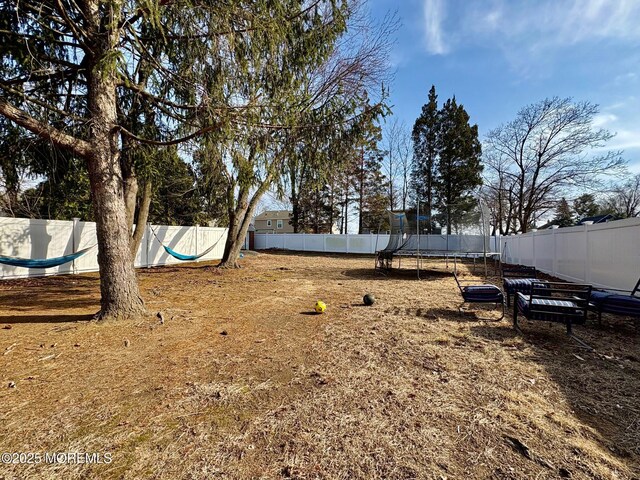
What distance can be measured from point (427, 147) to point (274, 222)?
80.9ft

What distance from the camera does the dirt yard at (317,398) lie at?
165 centimetres

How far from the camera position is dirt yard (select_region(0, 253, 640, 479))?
1.65m

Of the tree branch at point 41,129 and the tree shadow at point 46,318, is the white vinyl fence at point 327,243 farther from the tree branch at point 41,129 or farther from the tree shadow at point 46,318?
the tree branch at point 41,129

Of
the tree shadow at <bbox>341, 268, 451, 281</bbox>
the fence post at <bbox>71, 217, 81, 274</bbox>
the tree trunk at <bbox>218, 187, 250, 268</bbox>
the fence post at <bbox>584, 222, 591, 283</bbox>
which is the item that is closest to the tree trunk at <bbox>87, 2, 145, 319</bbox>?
the tree shadow at <bbox>341, 268, 451, 281</bbox>

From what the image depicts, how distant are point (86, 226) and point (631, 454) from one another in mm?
12692

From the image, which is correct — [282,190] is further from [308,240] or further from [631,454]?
[308,240]

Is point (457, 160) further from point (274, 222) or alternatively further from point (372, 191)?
point (274, 222)

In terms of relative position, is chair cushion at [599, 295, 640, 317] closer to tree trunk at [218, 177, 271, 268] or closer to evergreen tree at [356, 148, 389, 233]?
tree trunk at [218, 177, 271, 268]

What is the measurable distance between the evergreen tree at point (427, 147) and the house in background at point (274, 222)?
20527 millimetres

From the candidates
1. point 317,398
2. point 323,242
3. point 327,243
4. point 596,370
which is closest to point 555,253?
point 596,370

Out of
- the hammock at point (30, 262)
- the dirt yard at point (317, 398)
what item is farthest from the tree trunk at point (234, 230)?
the dirt yard at point (317, 398)

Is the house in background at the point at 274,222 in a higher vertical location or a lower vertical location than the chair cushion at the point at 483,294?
higher

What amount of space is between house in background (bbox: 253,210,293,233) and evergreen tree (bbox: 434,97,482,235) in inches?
877

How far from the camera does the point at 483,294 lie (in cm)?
460
